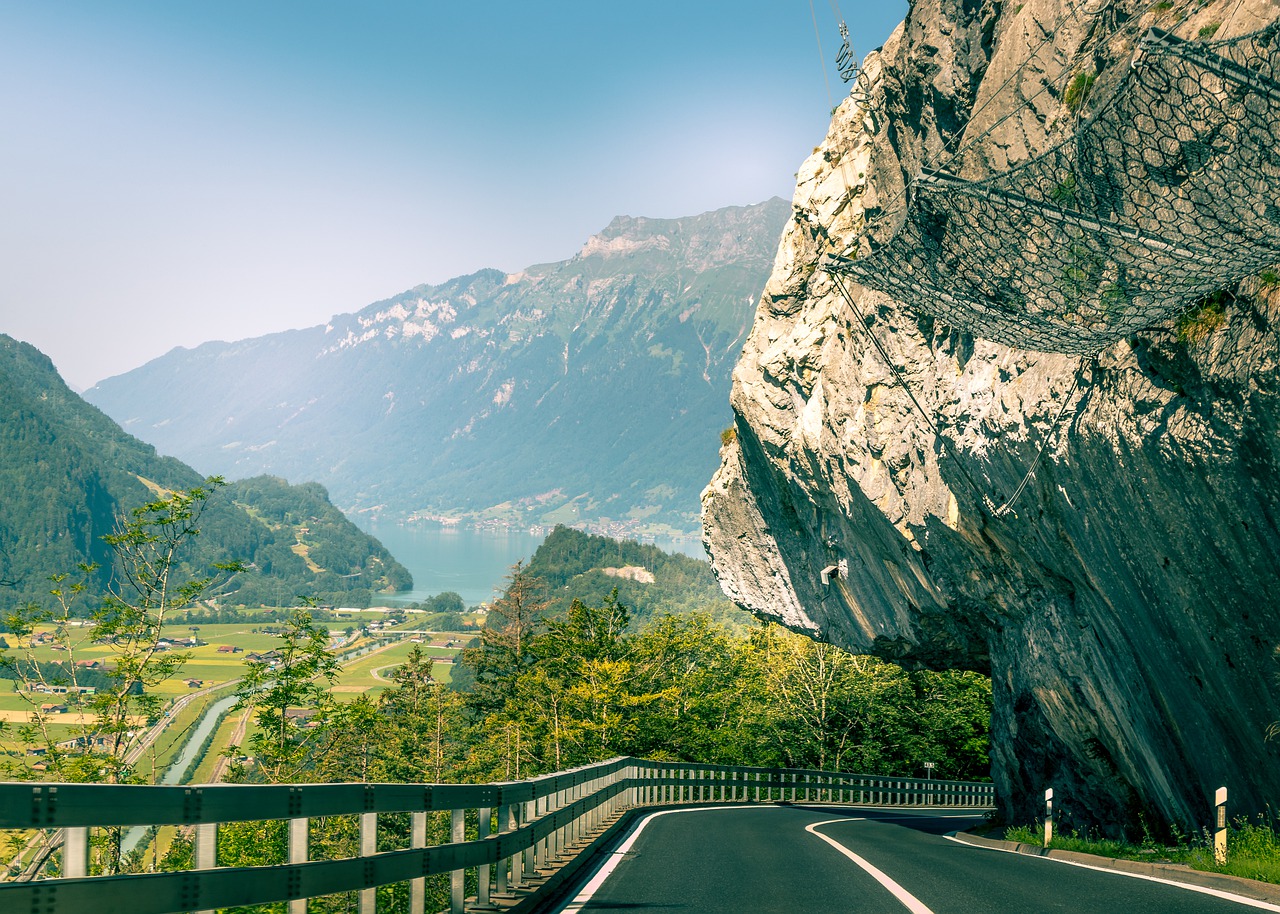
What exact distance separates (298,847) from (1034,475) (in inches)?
410

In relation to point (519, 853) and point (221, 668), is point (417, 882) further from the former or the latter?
point (221, 668)

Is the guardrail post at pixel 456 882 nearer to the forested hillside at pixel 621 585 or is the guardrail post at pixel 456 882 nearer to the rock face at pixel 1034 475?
the rock face at pixel 1034 475

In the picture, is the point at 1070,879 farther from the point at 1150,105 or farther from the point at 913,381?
the point at 913,381

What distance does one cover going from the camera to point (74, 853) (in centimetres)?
323

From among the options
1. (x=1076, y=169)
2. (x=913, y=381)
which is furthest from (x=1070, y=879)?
(x=913, y=381)

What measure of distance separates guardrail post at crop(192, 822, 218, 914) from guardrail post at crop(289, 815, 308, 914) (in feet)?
1.93

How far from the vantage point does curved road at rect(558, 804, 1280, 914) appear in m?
7.34

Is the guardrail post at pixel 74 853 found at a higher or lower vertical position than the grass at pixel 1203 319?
lower

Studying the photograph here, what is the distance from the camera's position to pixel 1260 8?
7.57 metres

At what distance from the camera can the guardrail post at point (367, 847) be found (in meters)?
4.93

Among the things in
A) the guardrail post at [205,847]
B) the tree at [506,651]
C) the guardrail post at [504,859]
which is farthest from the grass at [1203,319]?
the tree at [506,651]

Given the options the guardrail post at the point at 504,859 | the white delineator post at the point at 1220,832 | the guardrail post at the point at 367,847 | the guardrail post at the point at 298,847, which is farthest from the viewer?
the white delineator post at the point at 1220,832

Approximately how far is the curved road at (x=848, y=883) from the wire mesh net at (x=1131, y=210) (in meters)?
4.82

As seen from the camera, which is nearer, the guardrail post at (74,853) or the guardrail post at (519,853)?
the guardrail post at (74,853)
